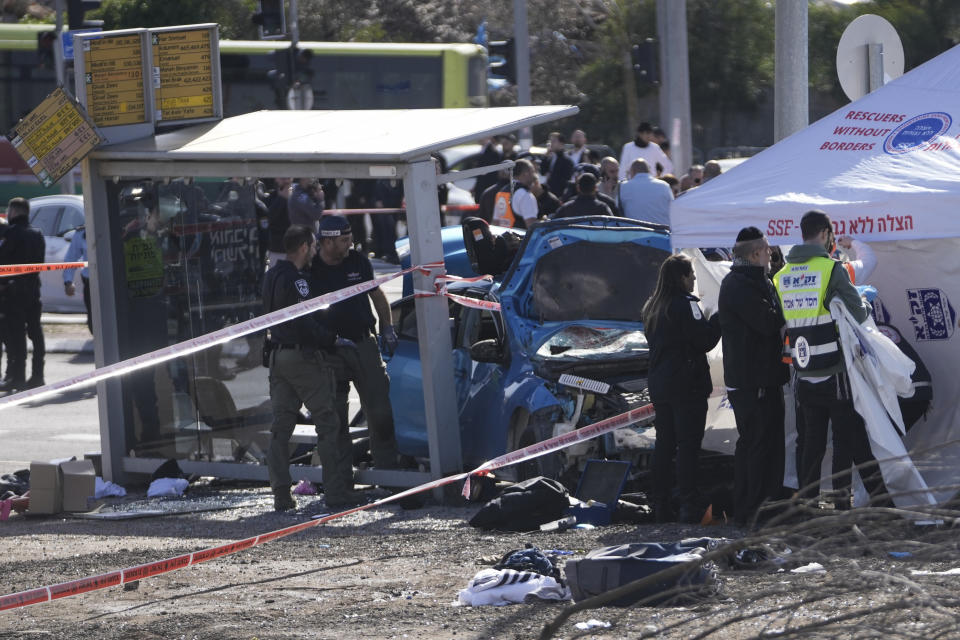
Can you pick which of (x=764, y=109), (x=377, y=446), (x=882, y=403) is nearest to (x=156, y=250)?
(x=377, y=446)

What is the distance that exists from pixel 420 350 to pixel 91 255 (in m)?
2.87

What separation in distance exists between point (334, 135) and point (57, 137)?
2.06 meters

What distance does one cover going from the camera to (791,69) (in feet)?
37.9

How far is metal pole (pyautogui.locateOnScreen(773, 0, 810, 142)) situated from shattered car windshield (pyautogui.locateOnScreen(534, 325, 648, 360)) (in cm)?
275

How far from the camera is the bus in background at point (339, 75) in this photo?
2989 cm

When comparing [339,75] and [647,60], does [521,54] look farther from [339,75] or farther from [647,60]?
[339,75]

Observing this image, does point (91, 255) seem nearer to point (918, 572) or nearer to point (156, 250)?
point (156, 250)

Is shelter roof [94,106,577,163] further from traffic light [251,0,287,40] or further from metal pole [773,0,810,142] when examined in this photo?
traffic light [251,0,287,40]

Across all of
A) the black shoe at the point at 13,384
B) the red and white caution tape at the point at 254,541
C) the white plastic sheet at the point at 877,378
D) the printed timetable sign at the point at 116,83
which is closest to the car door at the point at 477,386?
the red and white caution tape at the point at 254,541

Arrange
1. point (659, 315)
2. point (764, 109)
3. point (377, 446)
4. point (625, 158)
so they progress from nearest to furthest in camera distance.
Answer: point (659, 315)
point (377, 446)
point (625, 158)
point (764, 109)

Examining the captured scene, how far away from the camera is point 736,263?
28.1ft

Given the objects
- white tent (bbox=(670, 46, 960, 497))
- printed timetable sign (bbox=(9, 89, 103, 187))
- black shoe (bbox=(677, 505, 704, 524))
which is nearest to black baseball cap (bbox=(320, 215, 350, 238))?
printed timetable sign (bbox=(9, 89, 103, 187))

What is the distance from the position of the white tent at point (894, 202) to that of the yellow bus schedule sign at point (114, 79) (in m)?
4.37

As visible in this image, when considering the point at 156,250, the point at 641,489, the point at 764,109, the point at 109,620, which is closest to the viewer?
the point at 109,620
